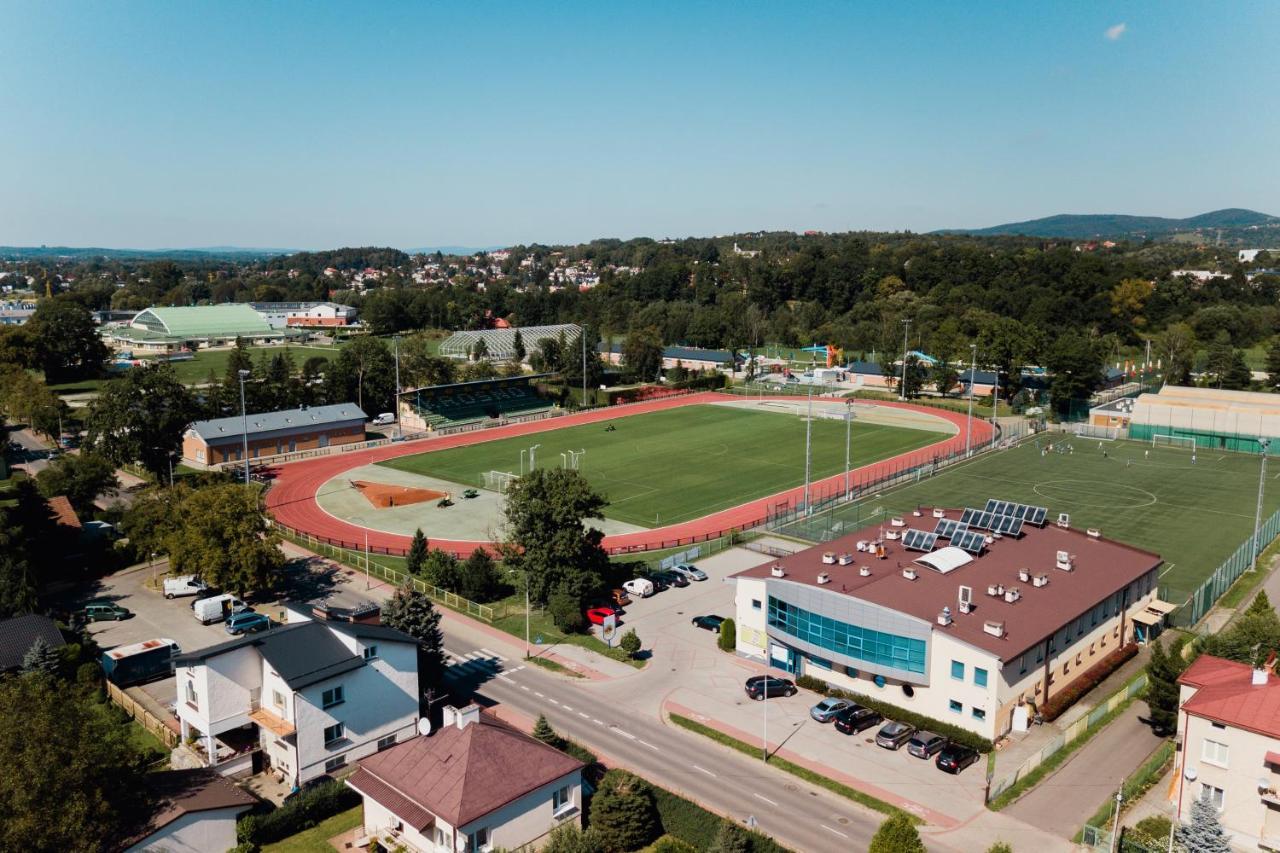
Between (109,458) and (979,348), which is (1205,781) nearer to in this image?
(109,458)

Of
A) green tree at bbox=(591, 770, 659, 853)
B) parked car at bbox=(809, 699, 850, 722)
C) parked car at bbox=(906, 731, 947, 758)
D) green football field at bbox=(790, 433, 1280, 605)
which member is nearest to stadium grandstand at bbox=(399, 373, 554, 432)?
green football field at bbox=(790, 433, 1280, 605)

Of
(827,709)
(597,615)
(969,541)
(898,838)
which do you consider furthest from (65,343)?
(898,838)

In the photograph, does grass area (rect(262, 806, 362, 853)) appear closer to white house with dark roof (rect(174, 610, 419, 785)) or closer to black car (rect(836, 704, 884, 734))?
white house with dark roof (rect(174, 610, 419, 785))

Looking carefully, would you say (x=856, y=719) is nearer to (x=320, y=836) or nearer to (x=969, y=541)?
(x=969, y=541)

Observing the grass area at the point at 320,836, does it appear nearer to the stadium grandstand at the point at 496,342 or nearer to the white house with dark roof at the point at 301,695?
the white house with dark roof at the point at 301,695

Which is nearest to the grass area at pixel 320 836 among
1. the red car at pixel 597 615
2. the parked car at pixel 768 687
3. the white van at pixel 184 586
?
the parked car at pixel 768 687

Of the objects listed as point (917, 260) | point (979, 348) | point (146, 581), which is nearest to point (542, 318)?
point (917, 260)
